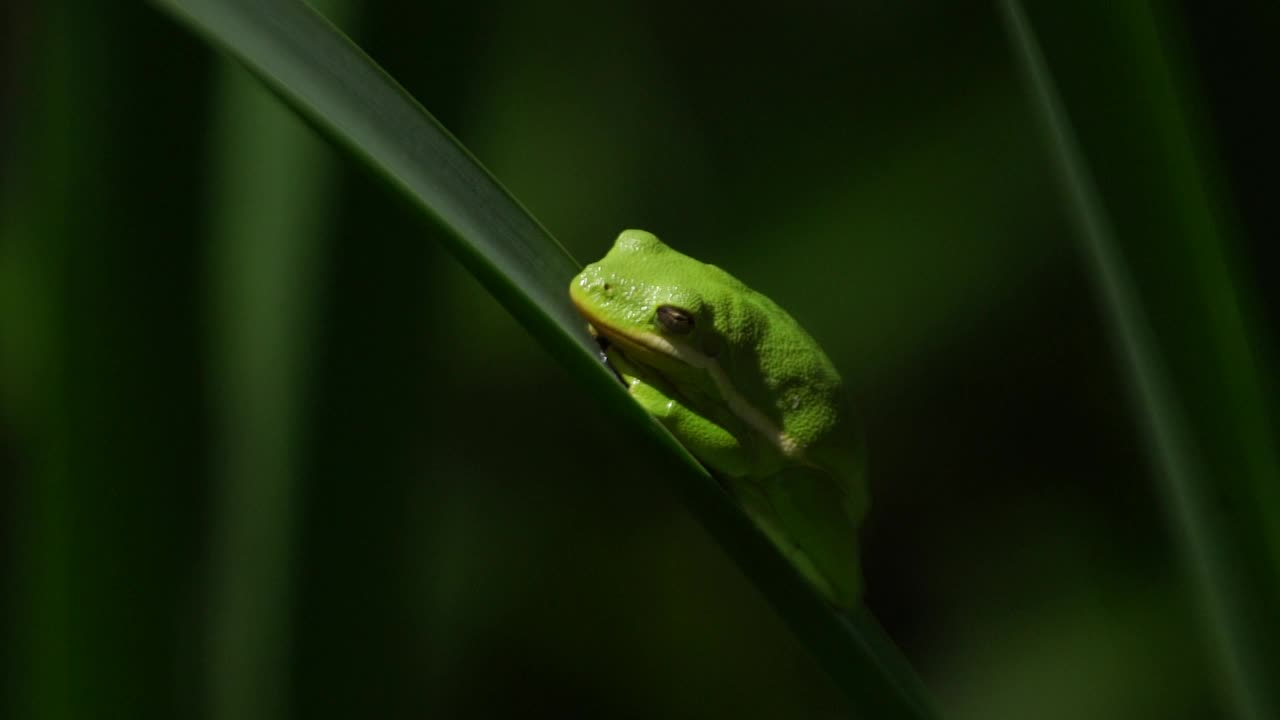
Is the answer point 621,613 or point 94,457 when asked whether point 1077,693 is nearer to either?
point 621,613

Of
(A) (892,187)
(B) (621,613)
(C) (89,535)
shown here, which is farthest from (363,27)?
(B) (621,613)

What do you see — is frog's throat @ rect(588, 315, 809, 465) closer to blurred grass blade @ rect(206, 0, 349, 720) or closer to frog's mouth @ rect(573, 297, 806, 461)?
frog's mouth @ rect(573, 297, 806, 461)

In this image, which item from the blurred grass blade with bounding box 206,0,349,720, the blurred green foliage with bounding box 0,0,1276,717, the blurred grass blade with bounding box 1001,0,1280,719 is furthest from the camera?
the blurred green foliage with bounding box 0,0,1276,717

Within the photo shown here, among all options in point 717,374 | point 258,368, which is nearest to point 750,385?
point 717,374

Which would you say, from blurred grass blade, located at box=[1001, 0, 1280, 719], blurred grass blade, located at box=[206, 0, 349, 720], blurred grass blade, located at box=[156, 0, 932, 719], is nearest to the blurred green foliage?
blurred grass blade, located at box=[206, 0, 349, 720]

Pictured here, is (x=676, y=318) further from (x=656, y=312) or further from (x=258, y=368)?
(x=258, y=368)

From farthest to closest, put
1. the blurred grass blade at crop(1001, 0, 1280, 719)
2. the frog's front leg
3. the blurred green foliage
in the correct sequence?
1. the blurred green foliage
2. the frog's front leg
3. the blurred grass blade at crop(1001, 0, 1280, 719)
